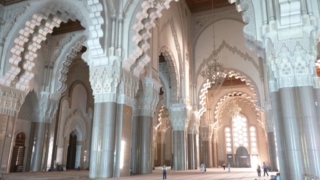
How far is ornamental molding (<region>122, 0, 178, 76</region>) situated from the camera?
7.62 meters

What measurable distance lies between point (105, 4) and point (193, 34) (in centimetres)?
859

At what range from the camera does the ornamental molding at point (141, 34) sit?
7616 mm

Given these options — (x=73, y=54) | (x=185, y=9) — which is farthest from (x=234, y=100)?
(x=73, y=54)

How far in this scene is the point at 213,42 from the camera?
1473 cm

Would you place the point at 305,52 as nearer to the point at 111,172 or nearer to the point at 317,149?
the point at 317,149

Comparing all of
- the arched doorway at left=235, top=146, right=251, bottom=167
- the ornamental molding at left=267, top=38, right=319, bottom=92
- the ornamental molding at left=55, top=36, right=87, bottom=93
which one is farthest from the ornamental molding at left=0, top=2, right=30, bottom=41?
the arched doorway at left=235, top=146, right=251, bottom=167

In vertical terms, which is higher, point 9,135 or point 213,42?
point 213,42

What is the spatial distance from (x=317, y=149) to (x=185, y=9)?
11470mm

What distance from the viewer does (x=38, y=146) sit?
35.8ft

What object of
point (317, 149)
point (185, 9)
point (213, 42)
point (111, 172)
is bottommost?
point (111, 172)

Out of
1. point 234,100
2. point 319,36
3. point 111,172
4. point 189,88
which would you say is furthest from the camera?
point 234,100

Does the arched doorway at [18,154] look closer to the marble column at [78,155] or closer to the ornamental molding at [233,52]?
the marble column at [78,155]

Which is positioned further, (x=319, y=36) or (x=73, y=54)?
(x=73, y=54)

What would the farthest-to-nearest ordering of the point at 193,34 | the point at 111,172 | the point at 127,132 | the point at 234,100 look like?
the point at 234,100
the point at 193,34
the point at 127,132
the point at 111,172
